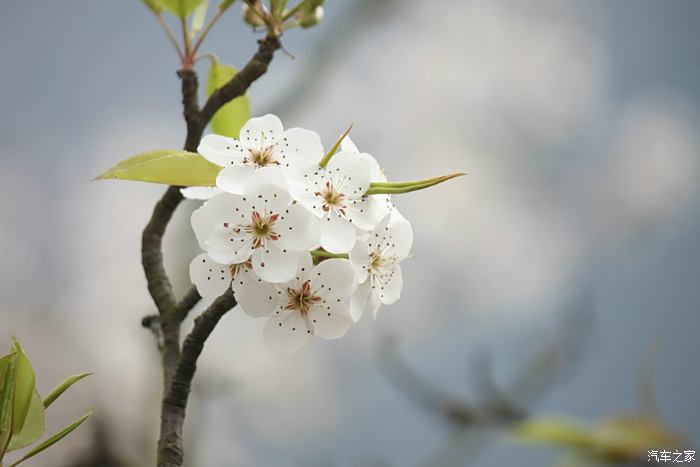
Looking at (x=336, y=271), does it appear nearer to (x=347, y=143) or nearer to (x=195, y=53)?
(x=347, y=143)

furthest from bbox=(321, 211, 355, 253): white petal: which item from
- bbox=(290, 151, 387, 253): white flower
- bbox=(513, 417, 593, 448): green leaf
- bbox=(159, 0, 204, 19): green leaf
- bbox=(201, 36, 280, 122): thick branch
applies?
bbox=(513, 417, 593, 448): green leaf

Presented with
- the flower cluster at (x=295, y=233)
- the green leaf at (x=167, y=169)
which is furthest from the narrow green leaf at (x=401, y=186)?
the green leaf at (x=167, y=169)

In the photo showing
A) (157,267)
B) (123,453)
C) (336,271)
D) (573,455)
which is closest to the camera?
(336,271)

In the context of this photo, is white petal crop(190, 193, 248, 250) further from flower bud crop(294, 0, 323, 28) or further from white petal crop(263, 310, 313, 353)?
flower bud crop(294, 0, 323, 28)

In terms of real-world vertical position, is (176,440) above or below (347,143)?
below

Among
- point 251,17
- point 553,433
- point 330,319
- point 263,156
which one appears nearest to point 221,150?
point 263,156

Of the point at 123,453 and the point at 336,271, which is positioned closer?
the point at 336,271

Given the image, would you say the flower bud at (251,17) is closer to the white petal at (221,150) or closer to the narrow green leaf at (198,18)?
the narrow green leaf at (198,18)

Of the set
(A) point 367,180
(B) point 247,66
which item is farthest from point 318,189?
(B) point 247,66
